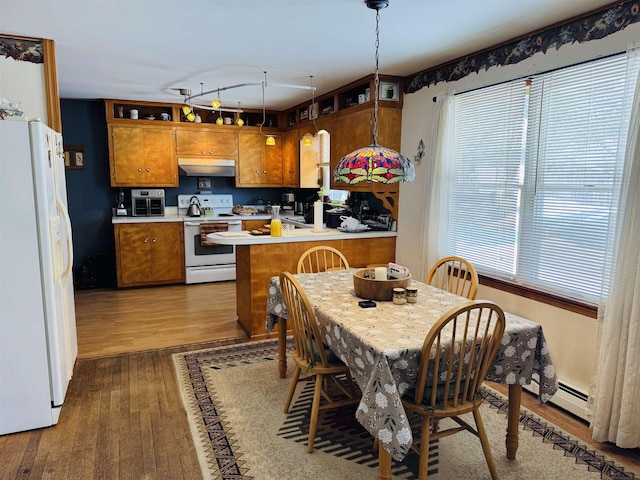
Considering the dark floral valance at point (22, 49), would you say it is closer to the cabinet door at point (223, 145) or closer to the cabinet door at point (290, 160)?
the cabinet door at point (223, 145)

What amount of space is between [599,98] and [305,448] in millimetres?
2659

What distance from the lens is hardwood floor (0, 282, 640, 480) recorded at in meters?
2.25

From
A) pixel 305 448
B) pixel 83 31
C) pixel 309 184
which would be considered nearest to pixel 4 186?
pixel 83 31

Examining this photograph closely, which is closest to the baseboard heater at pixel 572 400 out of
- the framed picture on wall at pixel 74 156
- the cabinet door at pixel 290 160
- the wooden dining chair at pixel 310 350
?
the wooden dining chair at pixel 310 350

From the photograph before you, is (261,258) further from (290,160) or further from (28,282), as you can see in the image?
(290,160)

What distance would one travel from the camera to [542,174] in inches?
119

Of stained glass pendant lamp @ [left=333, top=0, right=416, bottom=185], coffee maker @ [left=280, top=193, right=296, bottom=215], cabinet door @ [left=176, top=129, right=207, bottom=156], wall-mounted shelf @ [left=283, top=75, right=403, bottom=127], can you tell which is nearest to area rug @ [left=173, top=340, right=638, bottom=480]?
stained glass pendant lamp @ [left=333, top=0, right=416, bottom=185]

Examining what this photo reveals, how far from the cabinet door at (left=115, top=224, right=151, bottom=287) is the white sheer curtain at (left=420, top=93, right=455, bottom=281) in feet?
12.2

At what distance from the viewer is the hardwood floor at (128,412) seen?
225cm

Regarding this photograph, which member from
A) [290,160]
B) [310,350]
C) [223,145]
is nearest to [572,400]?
[310,350]

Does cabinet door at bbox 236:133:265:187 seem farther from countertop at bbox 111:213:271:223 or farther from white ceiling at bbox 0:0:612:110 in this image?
white ceiling at bbox 0:0:612:110

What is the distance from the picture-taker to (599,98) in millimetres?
2645

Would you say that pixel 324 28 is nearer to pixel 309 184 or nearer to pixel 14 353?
pixel 14 353

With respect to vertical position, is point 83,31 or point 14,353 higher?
point 83,31
